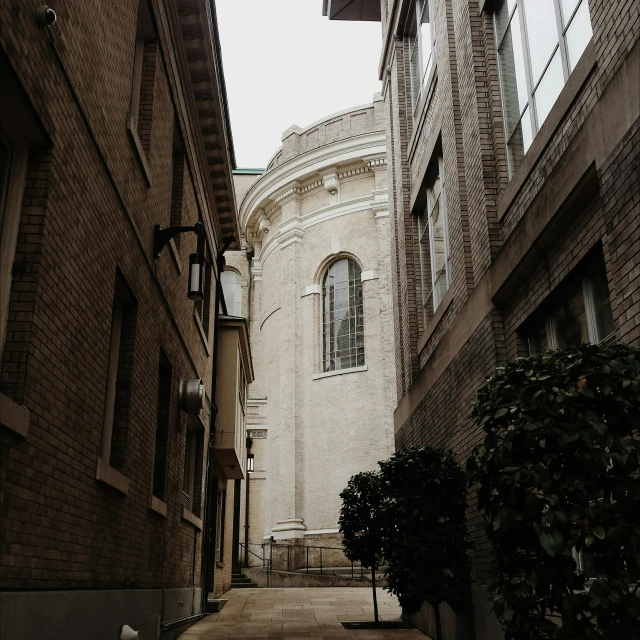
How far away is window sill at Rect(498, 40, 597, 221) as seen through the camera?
6887 mm

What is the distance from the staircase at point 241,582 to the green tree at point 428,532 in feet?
56.9

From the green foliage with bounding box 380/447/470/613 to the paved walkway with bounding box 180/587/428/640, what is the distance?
209cm

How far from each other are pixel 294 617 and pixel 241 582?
13314mm

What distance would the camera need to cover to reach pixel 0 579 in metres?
4.87

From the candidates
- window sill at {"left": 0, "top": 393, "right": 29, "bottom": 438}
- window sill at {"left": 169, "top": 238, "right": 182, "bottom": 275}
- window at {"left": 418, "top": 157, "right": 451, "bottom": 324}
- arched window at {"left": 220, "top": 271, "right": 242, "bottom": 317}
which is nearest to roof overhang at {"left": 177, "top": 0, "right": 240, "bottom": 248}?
window sill at {"left": 169, "top": 238, "right": 182, "bottom": 275}

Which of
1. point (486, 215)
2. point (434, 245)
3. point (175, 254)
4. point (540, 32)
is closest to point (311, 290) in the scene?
point (434, 245)

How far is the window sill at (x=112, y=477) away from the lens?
729 cm

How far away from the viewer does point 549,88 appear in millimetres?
8188

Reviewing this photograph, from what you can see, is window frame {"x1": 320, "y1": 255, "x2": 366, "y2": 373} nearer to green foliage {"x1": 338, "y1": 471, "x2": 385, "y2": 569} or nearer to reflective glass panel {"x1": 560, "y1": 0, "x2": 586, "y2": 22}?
green foliage {"x1": 338, "y1": 471, "x2": 385, "y2": 569}

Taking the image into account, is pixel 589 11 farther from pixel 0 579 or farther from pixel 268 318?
pixel 268 318

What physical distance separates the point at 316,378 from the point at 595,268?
78.9 ft

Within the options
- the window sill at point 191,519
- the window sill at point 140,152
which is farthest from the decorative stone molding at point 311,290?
the window sill at point 140,152

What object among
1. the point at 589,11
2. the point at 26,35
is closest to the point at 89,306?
the point at 26,35

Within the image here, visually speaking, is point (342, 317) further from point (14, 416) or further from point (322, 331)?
point (14, 416)
